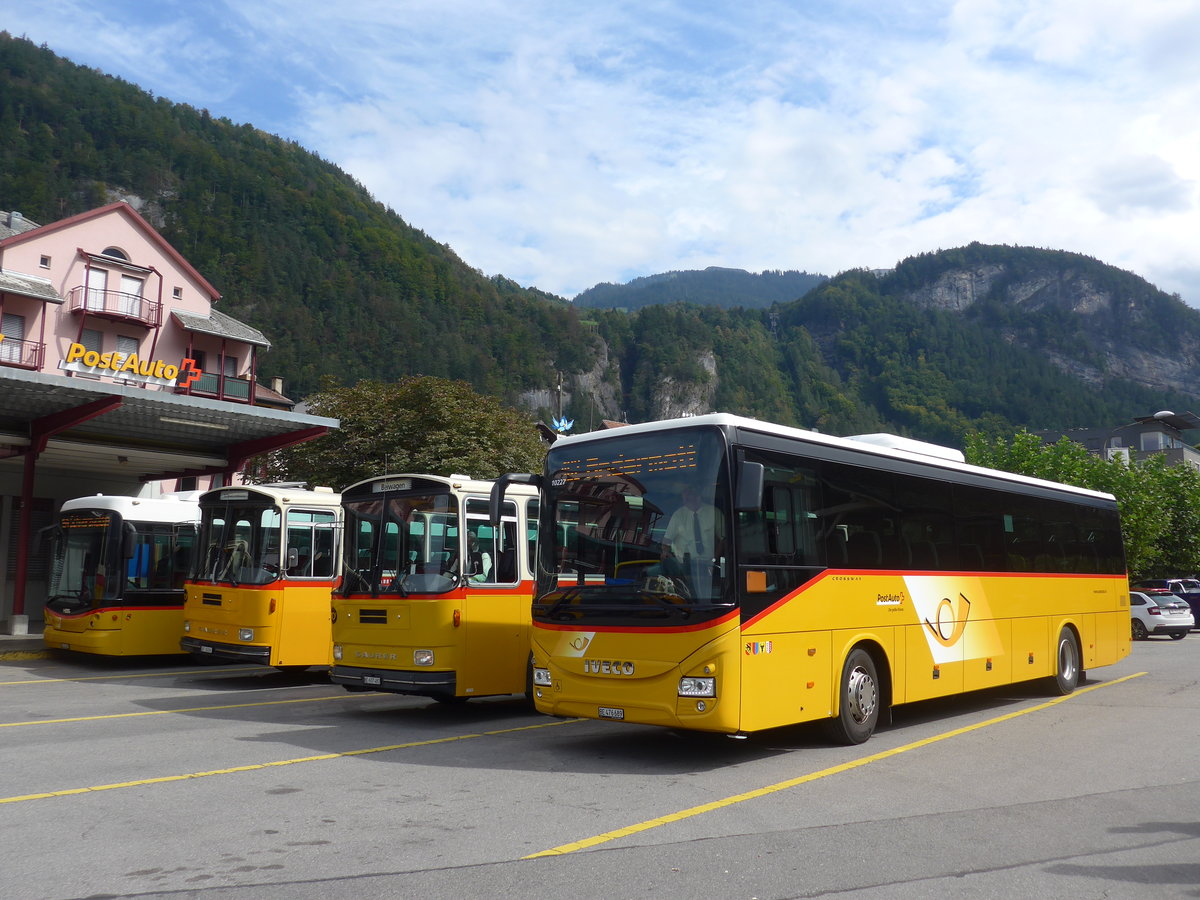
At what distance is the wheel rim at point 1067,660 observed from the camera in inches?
558

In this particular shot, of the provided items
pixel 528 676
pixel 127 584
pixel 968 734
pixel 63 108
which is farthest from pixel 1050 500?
pixel 63 108

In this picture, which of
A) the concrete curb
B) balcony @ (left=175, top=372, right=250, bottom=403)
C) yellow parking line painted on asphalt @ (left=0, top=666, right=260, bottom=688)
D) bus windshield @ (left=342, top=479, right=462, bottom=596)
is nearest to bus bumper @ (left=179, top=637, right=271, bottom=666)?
yellow parking line painted on asphalt @ (left=0, top=666, right=260, bottom=688)

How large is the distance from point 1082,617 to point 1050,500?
204 cm

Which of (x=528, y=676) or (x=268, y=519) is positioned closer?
(x=528, y=676)

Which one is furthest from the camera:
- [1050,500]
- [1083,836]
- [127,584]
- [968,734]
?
[127,584]

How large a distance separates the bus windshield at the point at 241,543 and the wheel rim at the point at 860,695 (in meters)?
8.48

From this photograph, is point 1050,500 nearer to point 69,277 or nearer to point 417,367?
point 69,277

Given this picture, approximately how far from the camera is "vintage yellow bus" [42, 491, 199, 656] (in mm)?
16969

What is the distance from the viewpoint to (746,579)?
838 cm

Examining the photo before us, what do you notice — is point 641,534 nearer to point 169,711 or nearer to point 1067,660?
point 169,711

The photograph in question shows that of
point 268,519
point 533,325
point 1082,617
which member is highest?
point 533,325

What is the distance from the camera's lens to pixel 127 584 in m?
17.0

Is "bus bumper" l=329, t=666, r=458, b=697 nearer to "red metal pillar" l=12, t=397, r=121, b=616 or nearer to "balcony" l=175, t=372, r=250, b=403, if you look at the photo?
"red metal pillar" l=12, t=397, r=121, b=616

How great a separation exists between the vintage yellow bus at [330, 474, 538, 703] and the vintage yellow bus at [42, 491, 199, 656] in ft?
22.1
